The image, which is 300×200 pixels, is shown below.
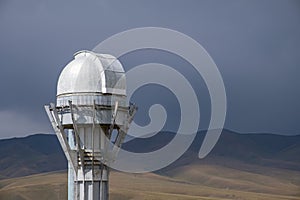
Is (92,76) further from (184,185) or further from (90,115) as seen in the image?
(184,185)

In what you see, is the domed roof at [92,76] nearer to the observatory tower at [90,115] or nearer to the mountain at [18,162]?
the observatory tower at [90,115]

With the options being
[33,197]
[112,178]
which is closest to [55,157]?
[112,178]

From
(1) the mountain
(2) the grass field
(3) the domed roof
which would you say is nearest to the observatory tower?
(3) the domed roof

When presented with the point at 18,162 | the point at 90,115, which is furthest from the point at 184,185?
the point at 90,115

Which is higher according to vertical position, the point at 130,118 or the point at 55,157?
the point at 130,118

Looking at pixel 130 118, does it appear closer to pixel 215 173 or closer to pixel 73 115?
pixel 73 115

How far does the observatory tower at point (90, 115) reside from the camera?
2595 centimetres

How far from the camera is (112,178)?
140500mm

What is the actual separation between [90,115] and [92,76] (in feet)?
4.53

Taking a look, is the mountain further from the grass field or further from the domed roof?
the domed roof

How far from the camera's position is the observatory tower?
1022 inches

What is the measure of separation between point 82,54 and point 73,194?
508 centimetres

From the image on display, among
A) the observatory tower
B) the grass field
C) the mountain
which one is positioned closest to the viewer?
the observatory tower

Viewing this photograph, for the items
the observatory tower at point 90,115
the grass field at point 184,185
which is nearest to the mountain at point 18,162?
the grass field at point 184,185
